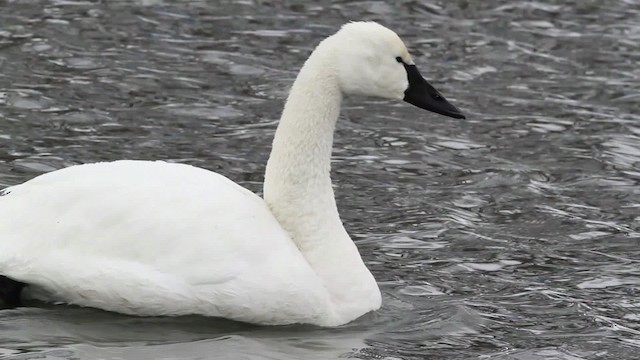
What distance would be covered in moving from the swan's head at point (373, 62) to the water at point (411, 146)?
3.85ft

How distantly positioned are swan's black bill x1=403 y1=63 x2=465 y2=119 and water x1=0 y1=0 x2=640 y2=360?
39.6 inches

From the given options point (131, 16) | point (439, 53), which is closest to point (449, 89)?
point (439, 53)

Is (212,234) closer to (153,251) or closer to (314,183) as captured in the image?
(153,251)

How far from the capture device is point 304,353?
294 inches

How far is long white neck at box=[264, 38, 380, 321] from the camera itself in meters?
8.09

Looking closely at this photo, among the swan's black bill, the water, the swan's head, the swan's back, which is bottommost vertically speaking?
the water

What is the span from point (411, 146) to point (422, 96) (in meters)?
3.13

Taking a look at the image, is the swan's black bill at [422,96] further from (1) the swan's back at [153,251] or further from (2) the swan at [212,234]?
(1) the swan's back at [153,251]

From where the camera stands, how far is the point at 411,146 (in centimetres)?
1166

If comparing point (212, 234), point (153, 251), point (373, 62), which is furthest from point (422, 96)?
point (153, 251)

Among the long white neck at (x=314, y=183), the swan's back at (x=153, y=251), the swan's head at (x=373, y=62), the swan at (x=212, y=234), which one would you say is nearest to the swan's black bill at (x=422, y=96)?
the swan's head at (x=373, y=62)

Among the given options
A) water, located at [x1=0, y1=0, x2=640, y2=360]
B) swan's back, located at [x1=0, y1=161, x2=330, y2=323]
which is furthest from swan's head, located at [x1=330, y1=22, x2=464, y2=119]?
water, located at [x1=0, y1=0, x2=640, y2=360]

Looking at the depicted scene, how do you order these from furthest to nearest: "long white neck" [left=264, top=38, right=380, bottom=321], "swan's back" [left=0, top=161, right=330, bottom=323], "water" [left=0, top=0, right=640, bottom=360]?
"long white neck" [left=264, top=38, right=380, bottom=321]
"water" [left=0, top=0, right=640, bottom=360]
"swan's back" [left=0, top=161, right=330, bottom=323]

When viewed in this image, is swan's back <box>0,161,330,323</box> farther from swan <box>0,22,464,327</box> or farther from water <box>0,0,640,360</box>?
water <box>0,0,640,360</box>
